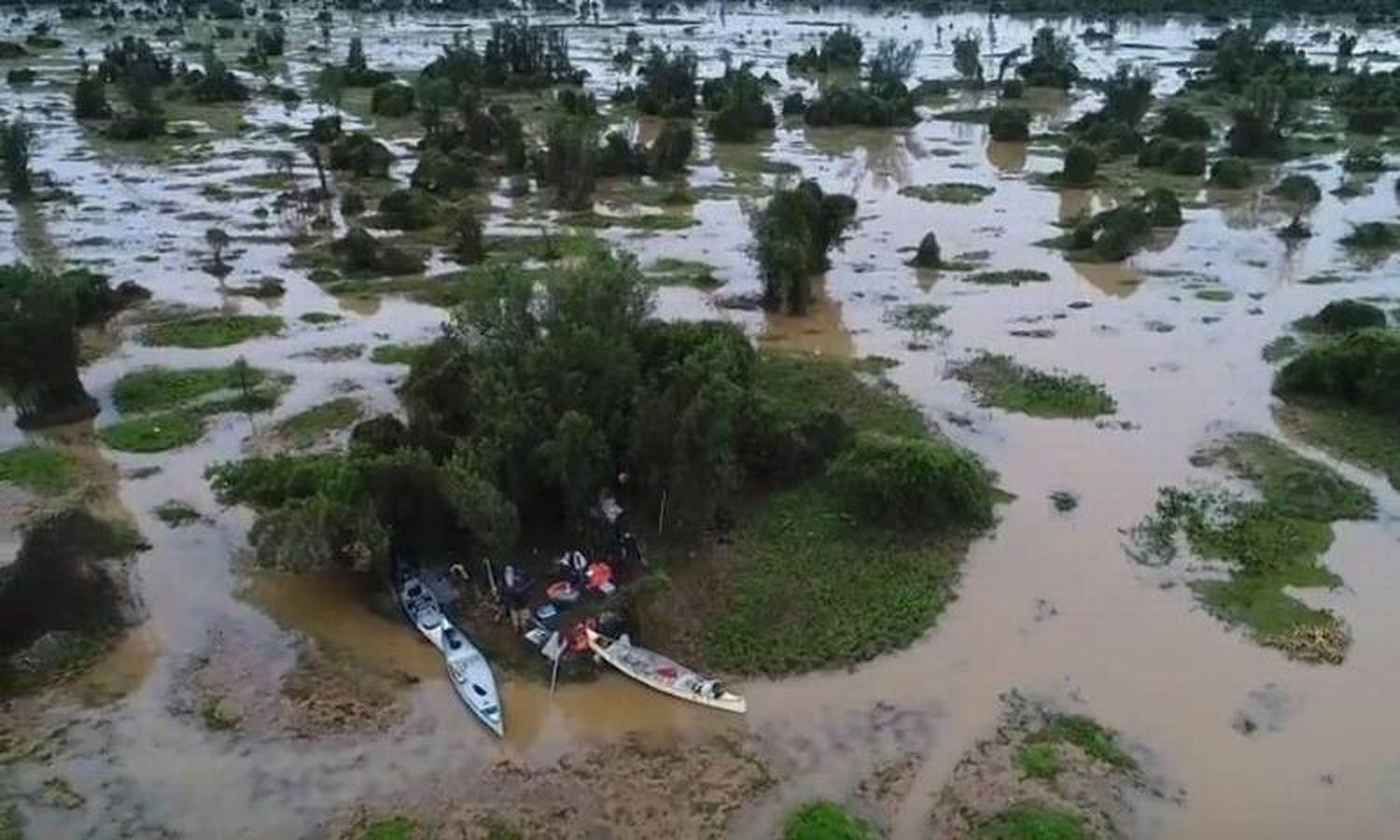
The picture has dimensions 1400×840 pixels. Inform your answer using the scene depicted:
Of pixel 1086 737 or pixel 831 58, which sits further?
pixel 831 58

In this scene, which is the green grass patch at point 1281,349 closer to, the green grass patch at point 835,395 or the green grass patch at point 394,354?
the green grass patch at point 835,395

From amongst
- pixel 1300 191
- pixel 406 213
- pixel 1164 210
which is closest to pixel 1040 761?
pixel 1164 210

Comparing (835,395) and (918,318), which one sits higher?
(918,318)

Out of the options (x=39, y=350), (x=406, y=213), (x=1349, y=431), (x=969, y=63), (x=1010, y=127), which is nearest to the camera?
(x=39, y=350)

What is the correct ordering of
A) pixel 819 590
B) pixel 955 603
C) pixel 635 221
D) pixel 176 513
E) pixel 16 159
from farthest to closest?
pixel 16 159 < pixel 635 221 < pixel 176 513 < pixel 955 603 < pixel 819 590

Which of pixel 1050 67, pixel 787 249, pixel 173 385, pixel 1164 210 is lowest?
pixel 173 385

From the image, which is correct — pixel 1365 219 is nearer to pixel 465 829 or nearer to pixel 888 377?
pixel 888 377

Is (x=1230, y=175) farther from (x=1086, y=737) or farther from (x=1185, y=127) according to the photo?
(x=1086, y=737)
